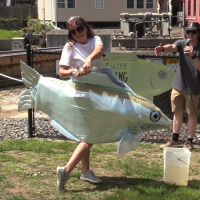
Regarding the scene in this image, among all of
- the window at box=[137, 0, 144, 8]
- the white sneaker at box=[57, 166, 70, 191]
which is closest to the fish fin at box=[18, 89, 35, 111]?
the white sneaker at box=[57, 166, 70, 191]

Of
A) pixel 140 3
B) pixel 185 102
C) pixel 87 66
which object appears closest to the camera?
pixel 87 66

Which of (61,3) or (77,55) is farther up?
Answer: (61,3)

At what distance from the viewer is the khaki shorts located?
676 centimetres

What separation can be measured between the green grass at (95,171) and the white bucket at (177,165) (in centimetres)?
8

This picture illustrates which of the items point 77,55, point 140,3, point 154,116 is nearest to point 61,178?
point 154,116

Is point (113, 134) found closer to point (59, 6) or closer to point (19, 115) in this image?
point (19, 115)

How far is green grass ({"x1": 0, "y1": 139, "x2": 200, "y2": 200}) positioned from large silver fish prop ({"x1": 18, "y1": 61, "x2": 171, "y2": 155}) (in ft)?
1.58

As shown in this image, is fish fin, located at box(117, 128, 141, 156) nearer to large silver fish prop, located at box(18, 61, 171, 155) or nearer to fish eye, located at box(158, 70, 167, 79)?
large silver fish prop, located at box(18, 61, 171, 155)

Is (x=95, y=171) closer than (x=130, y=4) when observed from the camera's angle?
Yes

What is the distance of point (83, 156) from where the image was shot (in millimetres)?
4969

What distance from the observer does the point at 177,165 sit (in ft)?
16.8

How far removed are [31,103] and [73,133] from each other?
76 cm

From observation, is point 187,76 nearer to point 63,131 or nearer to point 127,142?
point 127,142

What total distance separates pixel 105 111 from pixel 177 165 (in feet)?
3.07
